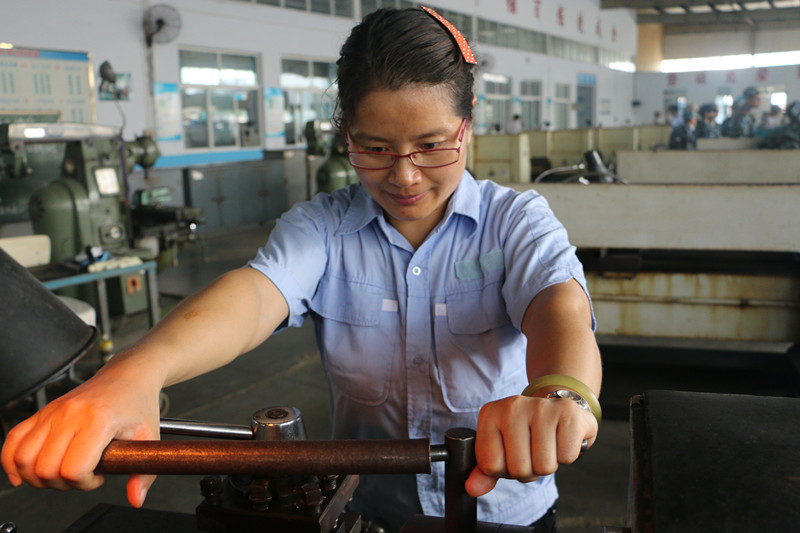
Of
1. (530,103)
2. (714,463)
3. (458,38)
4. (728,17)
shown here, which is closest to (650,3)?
(728,17)

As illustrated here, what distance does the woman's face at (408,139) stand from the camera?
3.07 feet

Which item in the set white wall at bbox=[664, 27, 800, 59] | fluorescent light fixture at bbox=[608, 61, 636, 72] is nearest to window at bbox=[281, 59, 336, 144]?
fluorescent light fixture at bbox=[608, 61, 636, 72]

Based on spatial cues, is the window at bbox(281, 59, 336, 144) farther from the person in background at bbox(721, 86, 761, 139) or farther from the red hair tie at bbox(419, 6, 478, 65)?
the red hair tie at bbox(419, 6, 478, 65)

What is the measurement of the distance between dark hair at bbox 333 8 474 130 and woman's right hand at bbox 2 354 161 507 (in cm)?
56

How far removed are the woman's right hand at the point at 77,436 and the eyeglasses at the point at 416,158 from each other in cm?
49

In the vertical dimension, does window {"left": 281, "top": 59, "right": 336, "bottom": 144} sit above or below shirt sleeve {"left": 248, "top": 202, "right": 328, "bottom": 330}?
above

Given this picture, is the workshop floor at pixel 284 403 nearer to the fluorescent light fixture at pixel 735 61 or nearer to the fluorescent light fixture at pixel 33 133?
the fluorescent light fixture at pixel 33 133

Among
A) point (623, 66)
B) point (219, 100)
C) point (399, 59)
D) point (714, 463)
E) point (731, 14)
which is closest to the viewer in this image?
point (714, 463)

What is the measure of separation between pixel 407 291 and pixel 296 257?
0.67ft

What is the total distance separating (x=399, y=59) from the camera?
932 millimetres

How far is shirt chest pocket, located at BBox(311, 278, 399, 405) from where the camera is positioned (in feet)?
3.71

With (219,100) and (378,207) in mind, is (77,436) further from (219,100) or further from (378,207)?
(219,100)

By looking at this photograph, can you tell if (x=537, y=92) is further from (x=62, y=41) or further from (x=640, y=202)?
(x=640, y=202)

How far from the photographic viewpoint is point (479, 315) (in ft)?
3.62
